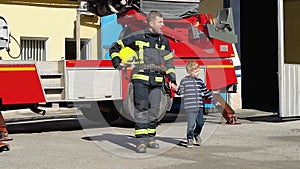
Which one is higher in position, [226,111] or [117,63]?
[117,63]

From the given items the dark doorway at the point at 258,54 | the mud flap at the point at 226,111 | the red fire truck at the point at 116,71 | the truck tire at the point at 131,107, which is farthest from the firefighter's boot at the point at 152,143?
the dark doorway at the point at 258,54

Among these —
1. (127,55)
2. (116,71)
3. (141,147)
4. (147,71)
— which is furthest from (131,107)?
(141,147)

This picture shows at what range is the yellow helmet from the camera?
8562 mm

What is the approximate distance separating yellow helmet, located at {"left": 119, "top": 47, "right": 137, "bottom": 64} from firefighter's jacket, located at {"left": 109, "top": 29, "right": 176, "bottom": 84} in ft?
0.60

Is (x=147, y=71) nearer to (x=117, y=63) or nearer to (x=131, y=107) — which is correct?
(x=117, y=63)

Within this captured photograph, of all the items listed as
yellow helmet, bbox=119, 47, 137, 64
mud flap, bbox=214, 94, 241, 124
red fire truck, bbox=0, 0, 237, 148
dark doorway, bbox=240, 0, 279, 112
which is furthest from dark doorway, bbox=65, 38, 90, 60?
yellow helmet, bbox=119, 47, 137, 64

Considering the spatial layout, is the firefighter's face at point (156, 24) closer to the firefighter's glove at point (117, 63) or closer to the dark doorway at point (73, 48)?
the firefighter's glove at point (117, 63)

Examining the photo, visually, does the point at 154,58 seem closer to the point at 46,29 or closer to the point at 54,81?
the point at 54,81

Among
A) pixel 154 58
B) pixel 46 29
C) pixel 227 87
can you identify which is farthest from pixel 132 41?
pixel 46 29

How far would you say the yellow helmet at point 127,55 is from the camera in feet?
28.1

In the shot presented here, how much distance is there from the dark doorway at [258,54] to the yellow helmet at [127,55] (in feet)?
32.4

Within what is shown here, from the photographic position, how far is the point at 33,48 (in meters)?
18.4

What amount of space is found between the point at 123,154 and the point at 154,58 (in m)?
1.47

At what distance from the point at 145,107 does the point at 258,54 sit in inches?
436
